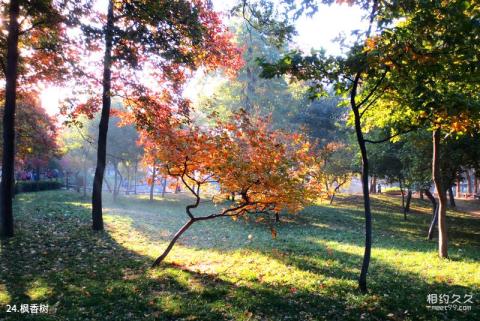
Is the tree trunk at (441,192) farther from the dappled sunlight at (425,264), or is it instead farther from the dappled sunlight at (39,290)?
the dappled sunlight at (39,290)

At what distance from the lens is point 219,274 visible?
898 cm

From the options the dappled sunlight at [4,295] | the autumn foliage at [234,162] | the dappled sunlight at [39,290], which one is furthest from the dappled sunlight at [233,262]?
the dappled sunlight at [4,295]

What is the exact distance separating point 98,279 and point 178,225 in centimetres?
1083

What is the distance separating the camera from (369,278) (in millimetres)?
8930

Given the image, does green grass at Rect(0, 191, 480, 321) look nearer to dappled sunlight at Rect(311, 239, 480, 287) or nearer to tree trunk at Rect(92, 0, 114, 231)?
dappled sunlight at Rect(311, 239, 480, 287)

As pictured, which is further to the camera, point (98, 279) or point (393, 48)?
point (98, 279)

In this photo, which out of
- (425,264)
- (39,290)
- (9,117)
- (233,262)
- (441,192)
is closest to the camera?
(39,290)

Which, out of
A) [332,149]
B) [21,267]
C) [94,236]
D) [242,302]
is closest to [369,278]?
[242,302]

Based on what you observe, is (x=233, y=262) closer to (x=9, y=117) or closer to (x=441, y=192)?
(x=441, y=192)

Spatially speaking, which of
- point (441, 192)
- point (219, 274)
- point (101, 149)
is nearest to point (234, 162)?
point (219, 274)

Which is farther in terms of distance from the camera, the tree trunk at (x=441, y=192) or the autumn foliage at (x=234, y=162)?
the tree trunk at (x=441, y=192)

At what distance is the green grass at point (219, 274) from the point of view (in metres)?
6.50

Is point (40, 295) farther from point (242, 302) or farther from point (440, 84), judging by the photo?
point (440, 84)

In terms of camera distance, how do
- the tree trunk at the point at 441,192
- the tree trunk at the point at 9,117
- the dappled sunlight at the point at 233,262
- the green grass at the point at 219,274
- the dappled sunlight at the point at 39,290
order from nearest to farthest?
the green grass at the point at 219,274, the dappled sunlight at the point at 39,290, the dappled sunlight at the point at 233,262, the tree trunk at the point at 9,117, the tree trunk at the point at 441,192
